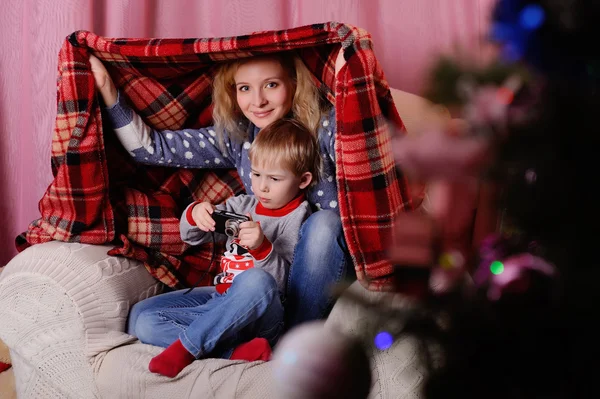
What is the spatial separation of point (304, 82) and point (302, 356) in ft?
2.84

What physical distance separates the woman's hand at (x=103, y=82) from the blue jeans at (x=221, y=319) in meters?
0.45

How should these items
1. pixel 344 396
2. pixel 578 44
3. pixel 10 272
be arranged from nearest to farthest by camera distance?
pixel 578 44 → pixel 344 396 → pixel 10 272

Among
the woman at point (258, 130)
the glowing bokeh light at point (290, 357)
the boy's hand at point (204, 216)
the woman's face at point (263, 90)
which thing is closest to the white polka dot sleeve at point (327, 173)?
the woman at point (258, 130)

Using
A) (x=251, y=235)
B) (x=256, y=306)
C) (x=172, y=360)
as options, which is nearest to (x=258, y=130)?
(x=251, y=235)

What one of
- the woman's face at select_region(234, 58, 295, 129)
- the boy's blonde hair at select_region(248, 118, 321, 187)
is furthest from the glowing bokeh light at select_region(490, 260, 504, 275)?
the woman's face at select_region(234, 58, 295, 129)

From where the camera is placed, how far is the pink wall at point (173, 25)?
5.62 ft

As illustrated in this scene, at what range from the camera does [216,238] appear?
1.40 m

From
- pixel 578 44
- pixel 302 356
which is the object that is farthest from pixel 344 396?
pixel 578 44

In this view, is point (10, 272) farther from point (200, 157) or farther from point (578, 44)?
point (578, 44)

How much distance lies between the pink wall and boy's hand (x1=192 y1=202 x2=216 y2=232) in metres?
0.69

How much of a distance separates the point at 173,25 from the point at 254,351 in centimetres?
108

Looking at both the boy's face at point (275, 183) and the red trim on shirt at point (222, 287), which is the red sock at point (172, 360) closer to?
the red trim on shirt at point (222, 287)

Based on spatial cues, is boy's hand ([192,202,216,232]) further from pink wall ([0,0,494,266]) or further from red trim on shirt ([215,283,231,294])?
pink wall ([0,0,494,266])

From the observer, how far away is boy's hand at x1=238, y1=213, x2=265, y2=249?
3.82ft
